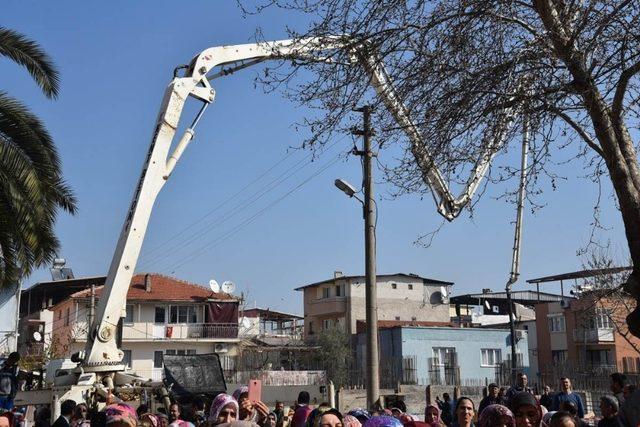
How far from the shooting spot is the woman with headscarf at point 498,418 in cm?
542

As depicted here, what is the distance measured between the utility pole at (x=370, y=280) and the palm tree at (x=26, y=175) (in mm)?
6375

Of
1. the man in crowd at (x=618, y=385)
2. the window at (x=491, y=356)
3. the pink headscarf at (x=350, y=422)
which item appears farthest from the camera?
the window at (x=491, y=356)

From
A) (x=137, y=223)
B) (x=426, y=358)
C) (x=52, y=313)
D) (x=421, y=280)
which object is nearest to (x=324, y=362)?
(x=426, y=358)

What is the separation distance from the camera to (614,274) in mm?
33062

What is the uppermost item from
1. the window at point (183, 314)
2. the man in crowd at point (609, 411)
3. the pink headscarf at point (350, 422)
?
the window at point (183, 314)

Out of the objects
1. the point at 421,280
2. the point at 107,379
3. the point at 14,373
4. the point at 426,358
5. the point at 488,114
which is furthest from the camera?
the point at 421,280

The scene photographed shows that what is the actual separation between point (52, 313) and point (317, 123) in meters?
53.6

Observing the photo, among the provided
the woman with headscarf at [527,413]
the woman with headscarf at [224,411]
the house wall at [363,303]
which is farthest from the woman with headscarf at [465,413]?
the house wall at [363,303]

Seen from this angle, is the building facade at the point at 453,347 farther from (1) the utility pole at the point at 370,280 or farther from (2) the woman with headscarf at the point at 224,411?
(2) the woman with headscarf at the point at 224,411

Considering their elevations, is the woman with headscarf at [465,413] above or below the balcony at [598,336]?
below

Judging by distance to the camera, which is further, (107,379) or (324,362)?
(324,362)

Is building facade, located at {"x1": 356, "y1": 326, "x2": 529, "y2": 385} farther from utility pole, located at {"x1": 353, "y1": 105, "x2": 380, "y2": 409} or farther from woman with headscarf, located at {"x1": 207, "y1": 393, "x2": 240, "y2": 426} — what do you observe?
woman with headscarf, located at {"x1": 207, "y1": 393, "x2": 240, "y2": 426}

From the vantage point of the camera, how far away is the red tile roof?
178 feet

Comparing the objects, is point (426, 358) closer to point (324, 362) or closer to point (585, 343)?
point (324, 362)
